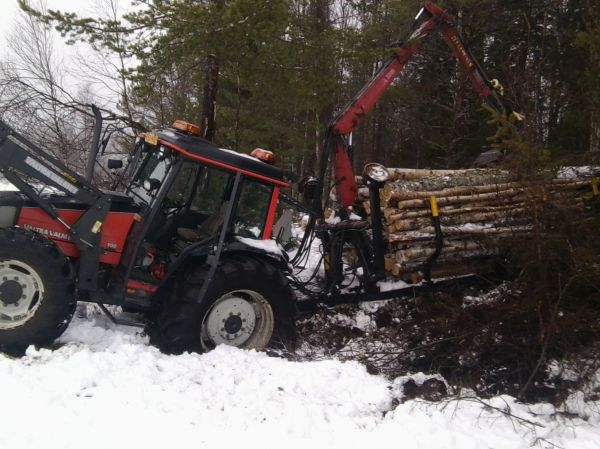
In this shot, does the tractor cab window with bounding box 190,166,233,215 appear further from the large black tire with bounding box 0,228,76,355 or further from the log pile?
the log pile

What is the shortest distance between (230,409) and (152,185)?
101 inches

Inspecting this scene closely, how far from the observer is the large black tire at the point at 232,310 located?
5020 millimetres

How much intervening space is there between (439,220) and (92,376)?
15.7ft

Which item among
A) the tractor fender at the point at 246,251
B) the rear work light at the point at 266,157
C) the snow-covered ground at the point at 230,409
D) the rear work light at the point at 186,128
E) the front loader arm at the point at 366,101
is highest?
the front loader arm at the point at 366,101

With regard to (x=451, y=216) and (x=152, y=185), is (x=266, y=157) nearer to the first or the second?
(x=152, y=185)

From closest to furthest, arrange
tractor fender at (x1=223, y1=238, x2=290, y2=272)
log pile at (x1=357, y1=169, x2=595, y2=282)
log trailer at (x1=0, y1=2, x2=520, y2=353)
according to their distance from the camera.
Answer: log trailer at (x1=0, y1=2, x2=520, y2=353), tractor fender at (x1=223, y1=238, x2=290, y2=272), log pile at (x1=357, y1=169, x2=595, y2=282)

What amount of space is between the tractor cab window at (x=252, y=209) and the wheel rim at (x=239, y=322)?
74cm

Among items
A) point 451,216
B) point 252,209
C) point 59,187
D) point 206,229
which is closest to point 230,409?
point 206,229

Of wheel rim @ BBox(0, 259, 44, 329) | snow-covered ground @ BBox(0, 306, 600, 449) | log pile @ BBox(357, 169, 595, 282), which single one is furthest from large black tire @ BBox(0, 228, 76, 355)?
log pile @ BBox(357, 169, 595, 282)

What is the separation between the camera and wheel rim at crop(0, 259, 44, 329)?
4414 millimetres

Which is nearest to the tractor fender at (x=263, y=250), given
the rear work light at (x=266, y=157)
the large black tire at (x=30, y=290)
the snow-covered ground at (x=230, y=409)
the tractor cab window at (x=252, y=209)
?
the tractor cab window at (x=252, y=209)

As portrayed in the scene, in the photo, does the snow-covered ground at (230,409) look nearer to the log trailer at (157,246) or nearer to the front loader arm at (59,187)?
the log trailer at (157,246)

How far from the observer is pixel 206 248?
17.4 feet

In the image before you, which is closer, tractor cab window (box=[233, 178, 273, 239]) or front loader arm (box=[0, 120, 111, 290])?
front loader arm (box=[0, 120, 111, 290])
